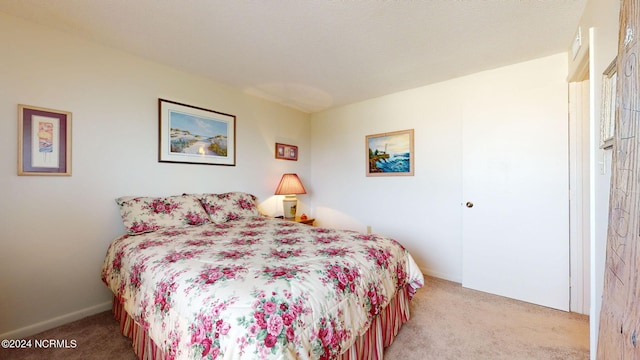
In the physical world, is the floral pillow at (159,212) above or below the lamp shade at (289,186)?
below

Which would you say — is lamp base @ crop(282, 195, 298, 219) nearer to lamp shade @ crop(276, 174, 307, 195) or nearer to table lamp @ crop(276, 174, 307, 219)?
table lamp @ crop(276, 174, 307, 219)

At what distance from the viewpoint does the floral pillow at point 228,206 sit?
2.54 meters

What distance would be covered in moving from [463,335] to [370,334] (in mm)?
833

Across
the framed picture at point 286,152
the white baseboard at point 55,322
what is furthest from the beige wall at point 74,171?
the framed picture at point 286,152

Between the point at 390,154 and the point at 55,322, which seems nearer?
the point at 55,322

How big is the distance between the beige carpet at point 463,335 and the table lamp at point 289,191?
1.85 metres

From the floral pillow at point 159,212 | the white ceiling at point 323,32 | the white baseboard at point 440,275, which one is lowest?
the white baseboard at point 440,275

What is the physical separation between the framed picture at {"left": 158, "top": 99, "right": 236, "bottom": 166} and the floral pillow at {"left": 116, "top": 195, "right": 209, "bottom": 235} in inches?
19.0

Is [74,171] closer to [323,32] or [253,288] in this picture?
[253,288]

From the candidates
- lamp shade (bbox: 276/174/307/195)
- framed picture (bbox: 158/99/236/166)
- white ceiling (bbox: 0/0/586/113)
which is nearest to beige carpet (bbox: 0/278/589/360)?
framed picture (bbox: 158/99/236/166)

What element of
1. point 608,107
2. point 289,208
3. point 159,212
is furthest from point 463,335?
point 159,212

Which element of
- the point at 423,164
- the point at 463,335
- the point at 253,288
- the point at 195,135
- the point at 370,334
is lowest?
the point at 463,335

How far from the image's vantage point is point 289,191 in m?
3.52

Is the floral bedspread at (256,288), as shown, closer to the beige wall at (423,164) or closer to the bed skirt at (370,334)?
the bed skirt at (370,334)
